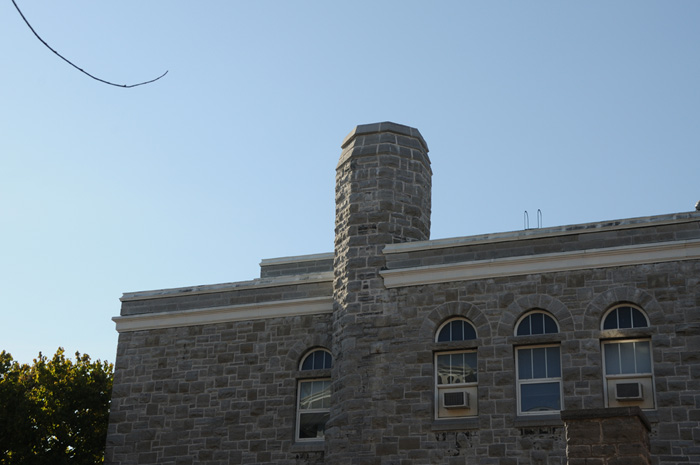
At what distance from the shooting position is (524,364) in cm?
1859

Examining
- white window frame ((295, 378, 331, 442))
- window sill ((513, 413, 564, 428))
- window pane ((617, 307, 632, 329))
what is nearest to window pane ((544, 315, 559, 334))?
window pane ((617, 307, 632, 329))

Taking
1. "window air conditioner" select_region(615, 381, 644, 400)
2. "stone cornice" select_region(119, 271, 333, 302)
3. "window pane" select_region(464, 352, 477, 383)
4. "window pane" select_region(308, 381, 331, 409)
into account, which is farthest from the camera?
"stone cornice" select_region(119, 271, 333, 302)

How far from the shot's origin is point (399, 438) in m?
18.7

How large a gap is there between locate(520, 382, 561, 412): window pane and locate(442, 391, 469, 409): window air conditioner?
102cm

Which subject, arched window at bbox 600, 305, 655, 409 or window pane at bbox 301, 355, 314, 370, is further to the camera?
window pane at bbox 301, 355, 314, 370

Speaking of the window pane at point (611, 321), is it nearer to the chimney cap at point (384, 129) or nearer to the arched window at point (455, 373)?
the arched window at point (455, 373)

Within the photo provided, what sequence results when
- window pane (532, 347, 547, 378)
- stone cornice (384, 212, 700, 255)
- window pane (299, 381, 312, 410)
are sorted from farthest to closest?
window pane (299, 381, 312, 410) → window pane (532, 347, 547, 378) → stone cornice (384, 212, 700, 255)

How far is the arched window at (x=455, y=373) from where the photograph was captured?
18.6 m

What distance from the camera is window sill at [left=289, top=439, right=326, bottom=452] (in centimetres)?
2011

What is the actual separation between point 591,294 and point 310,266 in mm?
9270

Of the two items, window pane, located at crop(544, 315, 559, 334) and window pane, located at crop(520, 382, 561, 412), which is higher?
window pane, located at crop(544, 315, 559, 334)

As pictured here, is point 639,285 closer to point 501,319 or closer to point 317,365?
point 501,319

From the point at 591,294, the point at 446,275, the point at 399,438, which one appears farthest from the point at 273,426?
the point at 591,294

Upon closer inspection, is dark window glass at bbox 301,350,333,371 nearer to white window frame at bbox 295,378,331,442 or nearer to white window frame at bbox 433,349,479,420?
white window frame at bbox 295,378,331,442
